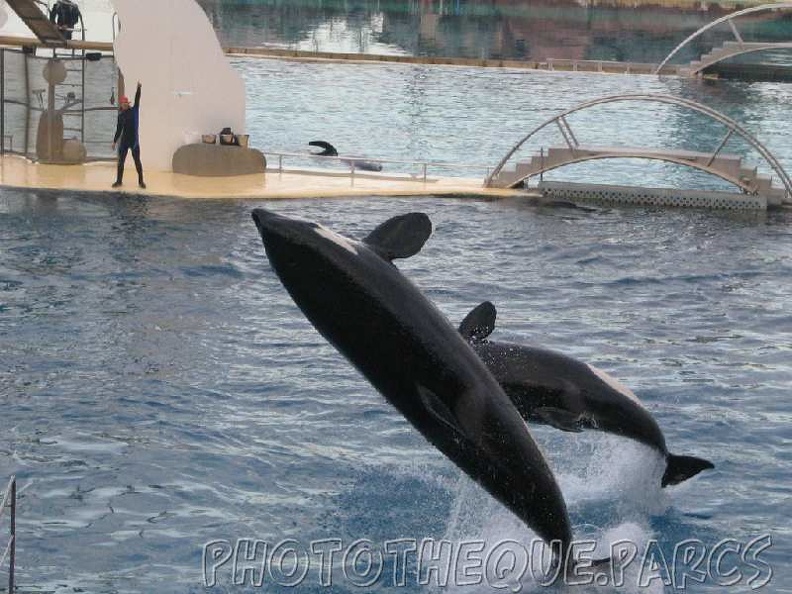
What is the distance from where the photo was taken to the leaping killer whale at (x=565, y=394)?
8.86m

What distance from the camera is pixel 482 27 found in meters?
68.4

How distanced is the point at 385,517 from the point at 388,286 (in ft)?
8.93

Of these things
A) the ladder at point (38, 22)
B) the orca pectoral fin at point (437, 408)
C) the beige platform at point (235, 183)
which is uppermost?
the ladder at point (38, 22)

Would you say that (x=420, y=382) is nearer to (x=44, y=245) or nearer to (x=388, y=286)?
(x=388, y=286)

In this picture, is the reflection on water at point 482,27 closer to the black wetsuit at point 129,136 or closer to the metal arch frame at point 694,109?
the black wetsuit at point 129,136

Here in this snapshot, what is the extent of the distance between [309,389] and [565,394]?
4.07 metres

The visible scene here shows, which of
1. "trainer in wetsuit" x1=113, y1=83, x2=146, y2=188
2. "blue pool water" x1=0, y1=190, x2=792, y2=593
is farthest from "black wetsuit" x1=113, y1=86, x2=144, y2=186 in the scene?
"blue pool water" x1=0, y1=190, x2=792, y2=593

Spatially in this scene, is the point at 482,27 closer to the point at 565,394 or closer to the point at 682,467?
the point at 682,467

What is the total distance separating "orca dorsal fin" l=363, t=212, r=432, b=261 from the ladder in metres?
16.3

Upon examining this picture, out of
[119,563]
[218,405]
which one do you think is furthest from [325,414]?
[119,563]

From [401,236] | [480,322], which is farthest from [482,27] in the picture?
[401,236]

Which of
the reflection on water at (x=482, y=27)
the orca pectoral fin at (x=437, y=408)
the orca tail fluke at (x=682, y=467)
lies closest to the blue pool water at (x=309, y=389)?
the orca tail fluke at (x=682, y=467)

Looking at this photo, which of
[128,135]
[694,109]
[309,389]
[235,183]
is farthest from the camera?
[235,183]

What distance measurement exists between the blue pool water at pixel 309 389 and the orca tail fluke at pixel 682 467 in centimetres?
23
